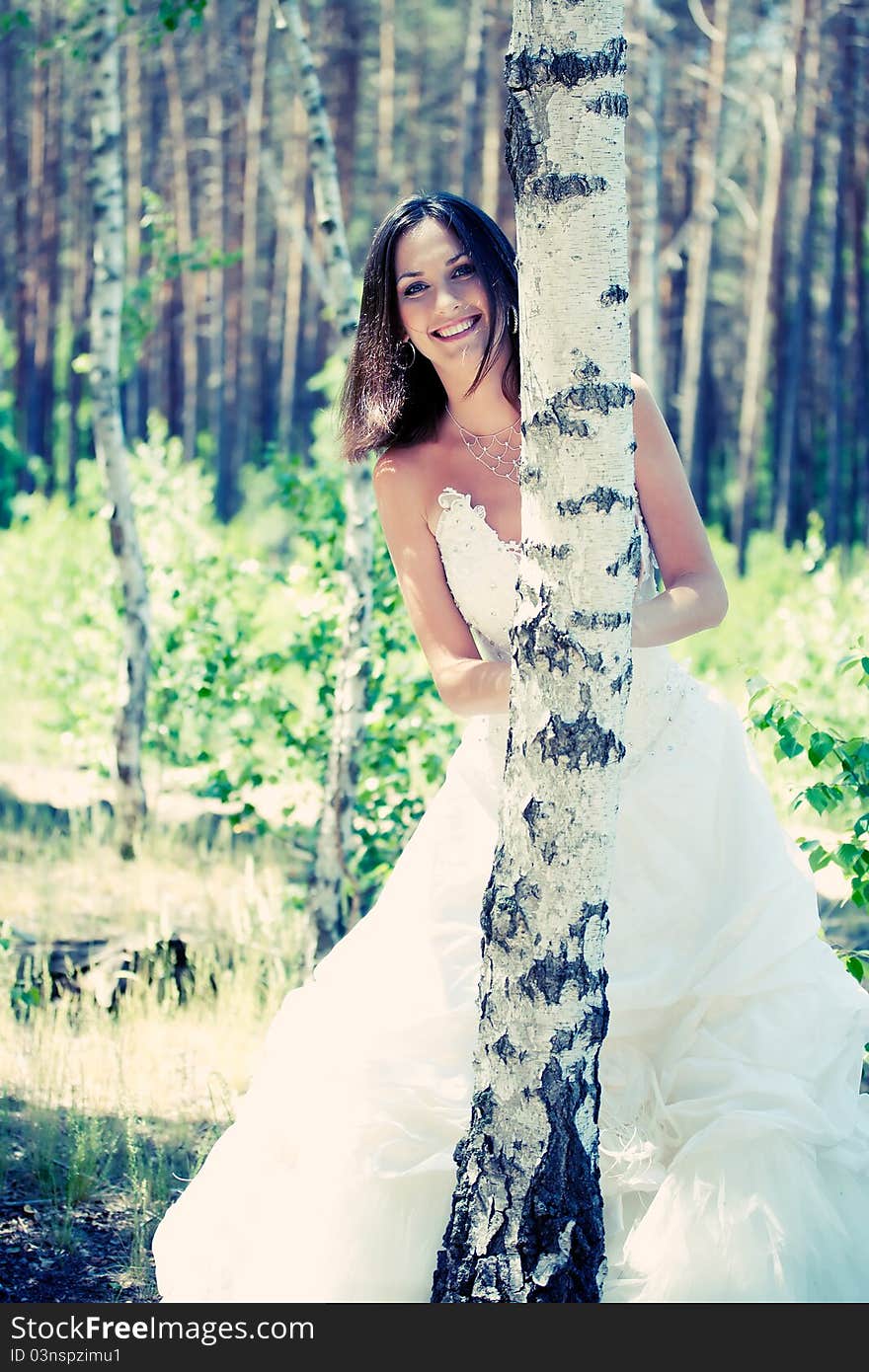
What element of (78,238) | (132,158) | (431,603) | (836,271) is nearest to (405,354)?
(431,603)

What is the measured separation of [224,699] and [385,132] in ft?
54.7

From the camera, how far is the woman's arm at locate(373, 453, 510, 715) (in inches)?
105

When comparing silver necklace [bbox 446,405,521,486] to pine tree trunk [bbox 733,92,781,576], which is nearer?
silver necklace [bbox 446,405,521,486]

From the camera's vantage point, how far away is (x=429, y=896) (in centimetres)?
293

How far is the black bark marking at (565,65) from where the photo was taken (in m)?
2.11

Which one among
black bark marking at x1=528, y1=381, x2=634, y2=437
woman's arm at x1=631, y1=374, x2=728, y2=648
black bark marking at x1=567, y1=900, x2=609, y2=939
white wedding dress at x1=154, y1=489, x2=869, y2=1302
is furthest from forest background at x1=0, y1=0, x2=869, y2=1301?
black bark marking at x1=528, y1=381, x2=634, y2=437

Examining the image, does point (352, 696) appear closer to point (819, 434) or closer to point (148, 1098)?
point (148, 1098)

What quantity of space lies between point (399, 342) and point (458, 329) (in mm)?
171

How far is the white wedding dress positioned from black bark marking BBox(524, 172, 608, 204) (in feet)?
2.74

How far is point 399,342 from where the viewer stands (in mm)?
2930

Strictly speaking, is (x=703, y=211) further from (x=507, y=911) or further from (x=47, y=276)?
(x=507, y=911)

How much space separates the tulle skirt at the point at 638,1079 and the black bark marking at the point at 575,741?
2.20ft

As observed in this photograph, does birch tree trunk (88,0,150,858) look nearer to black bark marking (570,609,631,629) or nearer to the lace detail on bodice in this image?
the lace detail on bodice

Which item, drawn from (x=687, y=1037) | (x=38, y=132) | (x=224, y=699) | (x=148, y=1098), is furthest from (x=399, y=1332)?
(x=38, y=132)
